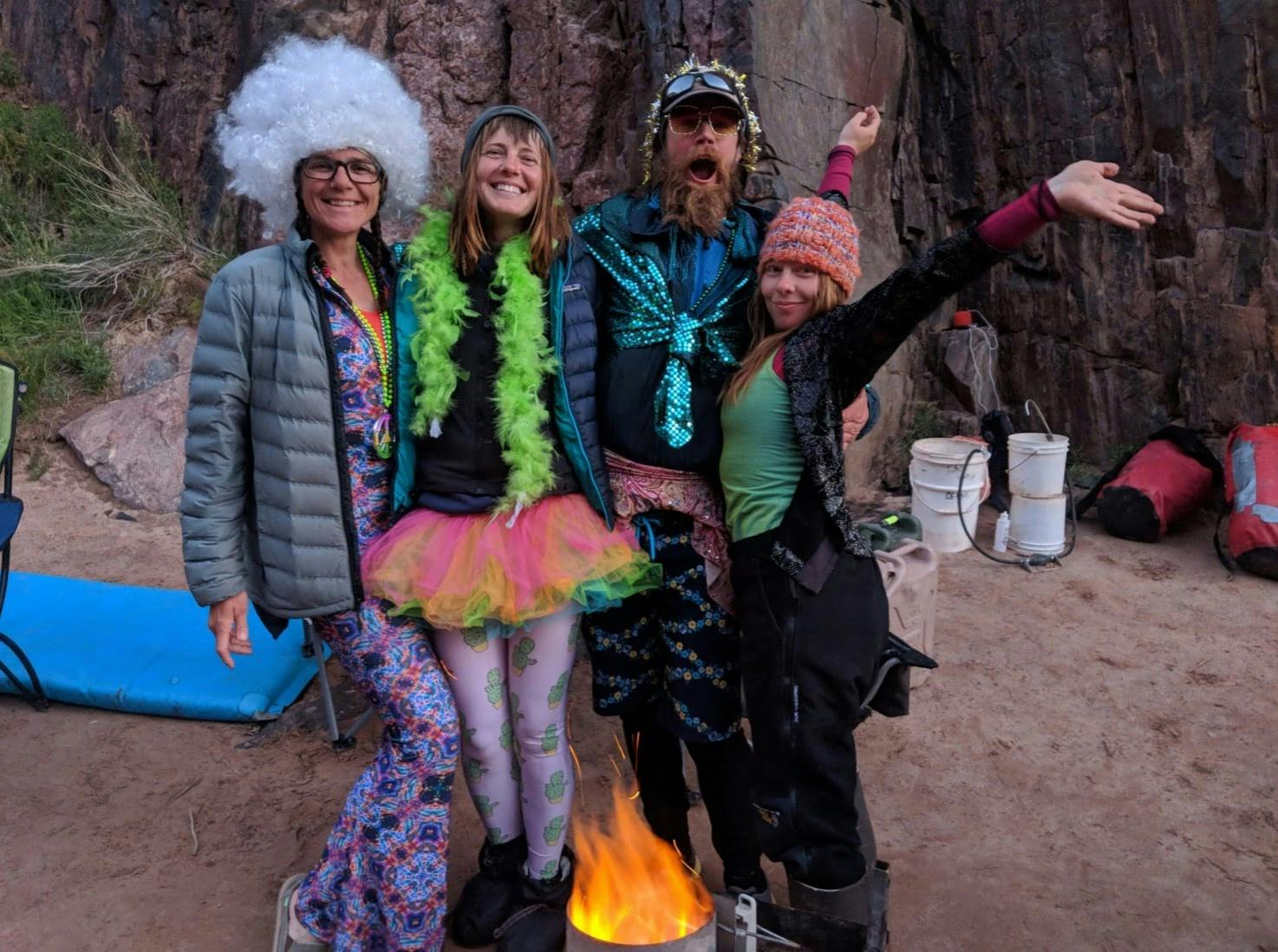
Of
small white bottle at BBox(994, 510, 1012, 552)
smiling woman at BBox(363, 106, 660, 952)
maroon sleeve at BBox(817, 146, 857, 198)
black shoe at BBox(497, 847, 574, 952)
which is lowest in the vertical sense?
black shoe at BBox(497, 847, 574, 952)

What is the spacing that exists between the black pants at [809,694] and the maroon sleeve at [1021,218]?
27.3 inches

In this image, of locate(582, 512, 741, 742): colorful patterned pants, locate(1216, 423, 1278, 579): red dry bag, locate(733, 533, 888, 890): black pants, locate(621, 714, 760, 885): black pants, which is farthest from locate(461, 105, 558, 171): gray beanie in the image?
locate(1216, 423, 1278, 579): red dry bag

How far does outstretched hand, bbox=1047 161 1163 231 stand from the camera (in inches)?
60.2

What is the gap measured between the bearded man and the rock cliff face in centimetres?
325

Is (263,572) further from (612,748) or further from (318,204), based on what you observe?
(612,748)

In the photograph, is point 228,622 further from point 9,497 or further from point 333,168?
point 9,497

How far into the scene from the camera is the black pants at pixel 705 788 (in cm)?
216

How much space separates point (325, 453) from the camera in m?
1.86

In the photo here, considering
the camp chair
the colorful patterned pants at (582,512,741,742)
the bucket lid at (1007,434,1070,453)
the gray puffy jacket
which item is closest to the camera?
the gray puffy jacket

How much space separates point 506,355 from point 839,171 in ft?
3.15

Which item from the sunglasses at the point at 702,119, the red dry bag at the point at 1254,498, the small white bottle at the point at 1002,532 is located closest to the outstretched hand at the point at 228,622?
the sunglasses at the point at 702,119

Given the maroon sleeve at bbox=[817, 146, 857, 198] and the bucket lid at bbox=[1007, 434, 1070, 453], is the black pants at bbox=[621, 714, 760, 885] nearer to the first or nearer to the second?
the maroon sleeve at bbox=[817, 146, 857, 198]

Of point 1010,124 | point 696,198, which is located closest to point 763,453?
point 696,198

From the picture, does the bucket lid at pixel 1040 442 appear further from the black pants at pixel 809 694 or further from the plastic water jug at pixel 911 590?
the black pants at pixel 809 694
